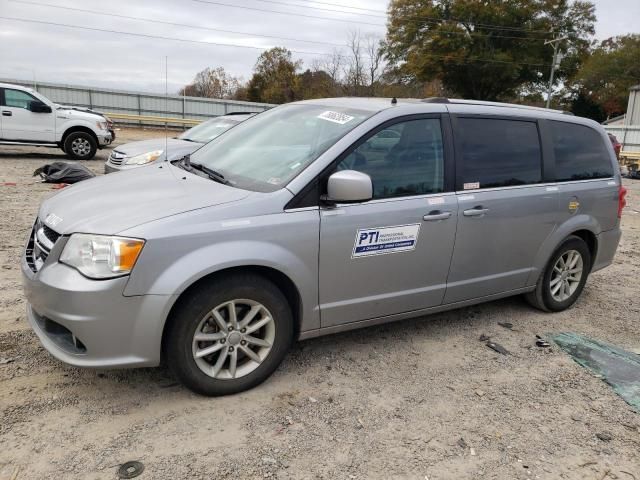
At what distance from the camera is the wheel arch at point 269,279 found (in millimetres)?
2871

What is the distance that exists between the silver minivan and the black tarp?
6.74 m

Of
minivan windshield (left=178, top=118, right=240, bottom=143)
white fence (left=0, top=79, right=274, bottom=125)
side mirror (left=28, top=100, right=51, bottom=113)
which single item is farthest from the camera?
white fence (left=0, top=79, right=274, bottom=125)

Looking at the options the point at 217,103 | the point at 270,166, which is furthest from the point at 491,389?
the point at 217,103

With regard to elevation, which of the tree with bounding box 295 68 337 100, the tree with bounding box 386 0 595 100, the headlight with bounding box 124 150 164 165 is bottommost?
the headlight with bounding box 124 150 164 165

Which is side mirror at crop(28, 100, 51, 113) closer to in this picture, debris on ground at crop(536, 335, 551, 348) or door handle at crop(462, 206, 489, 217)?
door handle at crop(462, 206, 489, 217)

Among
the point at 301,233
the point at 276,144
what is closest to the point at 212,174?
the point at 276,144

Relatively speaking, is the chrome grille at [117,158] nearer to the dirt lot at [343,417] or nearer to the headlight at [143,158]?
the headlight at [143,158]

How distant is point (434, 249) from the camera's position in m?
3.72

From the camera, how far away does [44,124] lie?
12945mm

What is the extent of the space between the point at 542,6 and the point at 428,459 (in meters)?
46.2

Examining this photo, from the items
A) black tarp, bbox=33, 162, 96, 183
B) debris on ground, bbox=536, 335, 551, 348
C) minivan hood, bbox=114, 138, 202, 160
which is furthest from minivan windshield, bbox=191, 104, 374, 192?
black tarp, bbox=33, 162, 96, 183

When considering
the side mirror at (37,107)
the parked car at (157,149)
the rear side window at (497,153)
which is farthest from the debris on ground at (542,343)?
the side mirror at (37,107)

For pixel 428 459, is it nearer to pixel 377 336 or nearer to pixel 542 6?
pixel 377 336

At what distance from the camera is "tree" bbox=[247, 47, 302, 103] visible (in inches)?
1906
